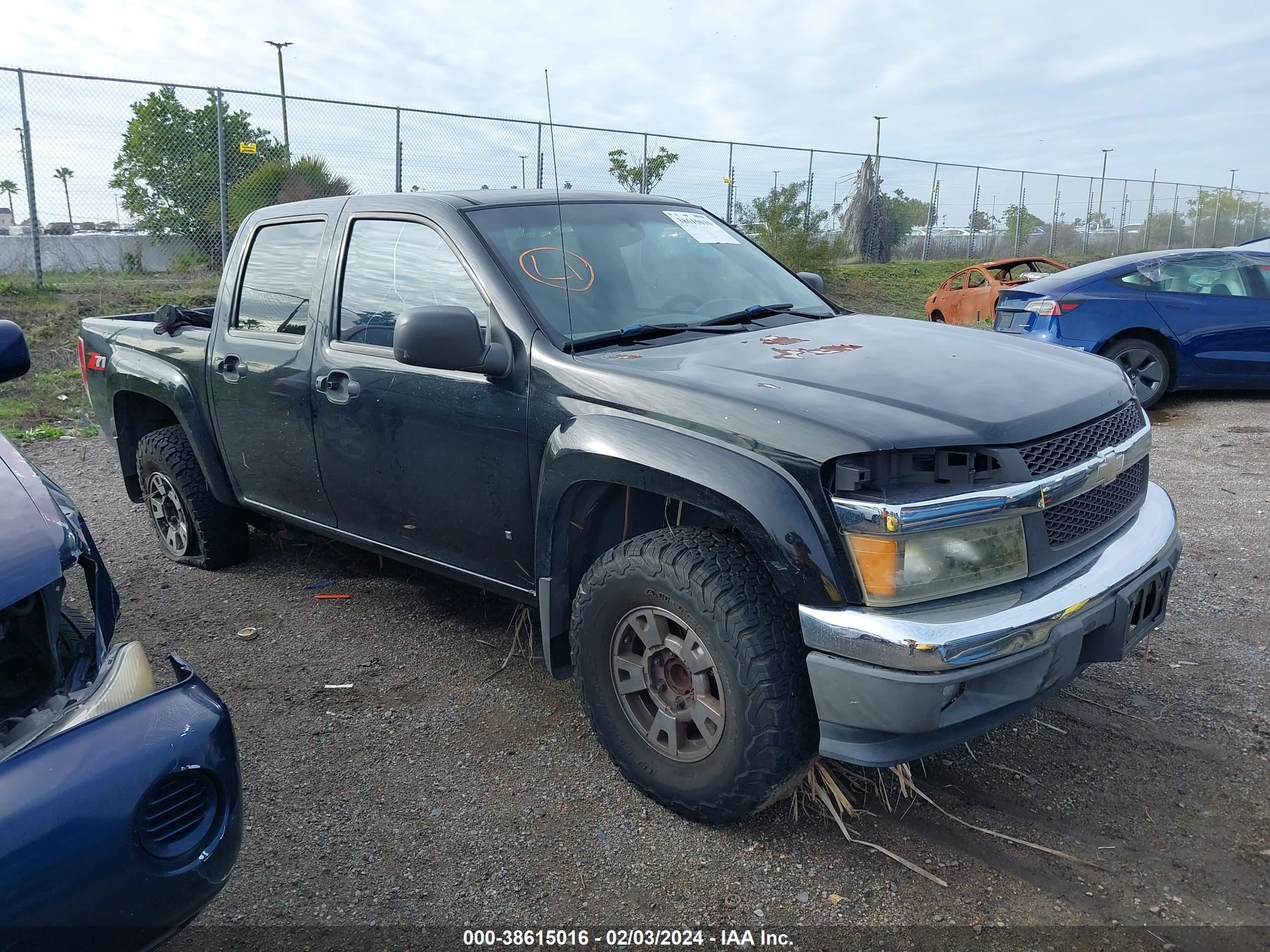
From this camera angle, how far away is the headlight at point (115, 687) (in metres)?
1.73

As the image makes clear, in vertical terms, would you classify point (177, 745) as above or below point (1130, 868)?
above

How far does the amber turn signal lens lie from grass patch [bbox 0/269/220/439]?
7.84m

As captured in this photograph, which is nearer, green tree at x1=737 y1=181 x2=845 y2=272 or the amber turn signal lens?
the amber turn signal lens

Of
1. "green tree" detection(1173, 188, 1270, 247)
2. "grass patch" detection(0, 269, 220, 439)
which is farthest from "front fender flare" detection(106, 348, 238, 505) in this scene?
"green tree" detection(1173, 188, 1270, 247)

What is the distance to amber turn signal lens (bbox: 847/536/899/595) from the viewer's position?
221cm

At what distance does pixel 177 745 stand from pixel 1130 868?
7.64 ft

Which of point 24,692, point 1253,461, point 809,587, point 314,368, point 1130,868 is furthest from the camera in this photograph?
point 1253,461

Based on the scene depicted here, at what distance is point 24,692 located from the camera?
1887 millimetres

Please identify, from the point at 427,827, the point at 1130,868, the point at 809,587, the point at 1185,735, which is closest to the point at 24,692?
the point at 427,827

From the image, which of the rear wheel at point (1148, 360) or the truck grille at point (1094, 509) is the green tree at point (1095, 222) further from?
the truck grille at point (1094, 509)

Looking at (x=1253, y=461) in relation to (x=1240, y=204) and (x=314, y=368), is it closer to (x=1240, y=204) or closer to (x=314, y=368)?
(x=314, y=368)

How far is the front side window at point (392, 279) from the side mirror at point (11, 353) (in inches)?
42.6

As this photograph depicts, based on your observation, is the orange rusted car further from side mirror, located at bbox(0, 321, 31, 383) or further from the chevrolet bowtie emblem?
side mirror, located at bbox(0, 321, 31, 383)

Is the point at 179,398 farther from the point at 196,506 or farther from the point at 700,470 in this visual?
the point at 700,470
